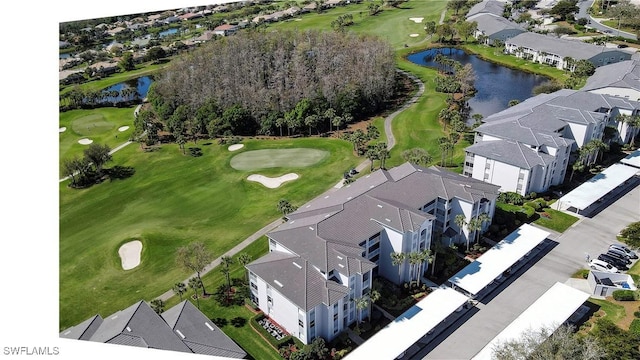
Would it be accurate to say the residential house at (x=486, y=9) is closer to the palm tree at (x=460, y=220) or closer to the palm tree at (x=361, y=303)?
the palm tree at (x=460, y=220)

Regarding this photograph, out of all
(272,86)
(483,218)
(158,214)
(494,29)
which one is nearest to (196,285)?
(158,214)

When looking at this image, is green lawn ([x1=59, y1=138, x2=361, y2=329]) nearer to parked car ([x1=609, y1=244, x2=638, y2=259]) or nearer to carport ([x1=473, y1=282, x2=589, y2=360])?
carport ([x1=473, y1=282, x2=589, y2=360])

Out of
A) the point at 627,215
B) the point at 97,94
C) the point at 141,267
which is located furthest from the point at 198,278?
the point at 97,94

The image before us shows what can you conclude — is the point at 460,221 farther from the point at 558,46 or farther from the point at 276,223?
the point at 558,46

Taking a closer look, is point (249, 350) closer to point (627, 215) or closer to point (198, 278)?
point (198, 278)

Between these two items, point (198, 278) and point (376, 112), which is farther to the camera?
point (376, 112)

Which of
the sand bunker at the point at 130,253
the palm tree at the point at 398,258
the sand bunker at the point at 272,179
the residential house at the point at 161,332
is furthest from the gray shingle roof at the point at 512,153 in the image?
the sand bunker at the point at 130,253
